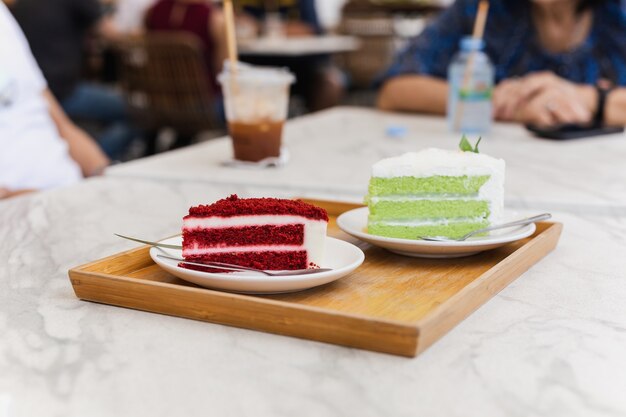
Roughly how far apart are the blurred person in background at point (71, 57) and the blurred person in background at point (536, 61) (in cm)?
210

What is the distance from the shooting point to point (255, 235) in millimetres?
774

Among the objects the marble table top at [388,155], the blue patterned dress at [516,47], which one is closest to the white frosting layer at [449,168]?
the marble table top at [388,155]

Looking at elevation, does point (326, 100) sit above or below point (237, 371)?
below

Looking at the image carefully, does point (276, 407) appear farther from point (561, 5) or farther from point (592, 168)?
point (561, 5)

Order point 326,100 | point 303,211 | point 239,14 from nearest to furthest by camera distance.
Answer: point 303,211
point 326,100
point 239,14

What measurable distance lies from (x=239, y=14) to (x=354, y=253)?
5999 mm

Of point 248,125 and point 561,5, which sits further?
→ point 561,5

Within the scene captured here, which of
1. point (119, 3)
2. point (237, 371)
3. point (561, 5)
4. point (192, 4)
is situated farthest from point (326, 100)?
point (237, 371)

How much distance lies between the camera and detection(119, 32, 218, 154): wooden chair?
3.81 meters

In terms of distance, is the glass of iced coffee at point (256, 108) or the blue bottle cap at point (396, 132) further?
the blue bottle cap at point (396, 132)

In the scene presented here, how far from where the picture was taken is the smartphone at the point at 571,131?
1.84m

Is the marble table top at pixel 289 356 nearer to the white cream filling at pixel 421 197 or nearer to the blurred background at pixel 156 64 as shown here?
the white cream filling at pixel 421 197

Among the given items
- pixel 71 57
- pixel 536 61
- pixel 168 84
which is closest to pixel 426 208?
pixel 536 61

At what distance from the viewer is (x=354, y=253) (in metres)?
0.82
